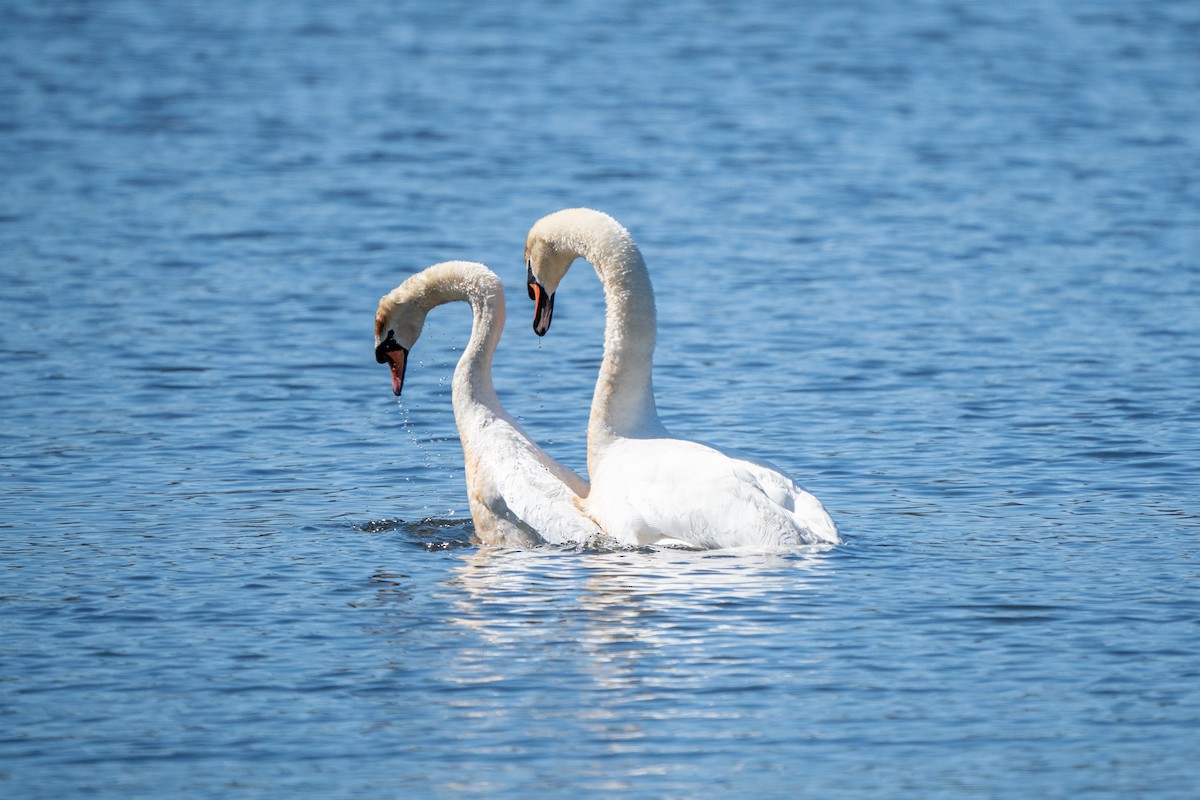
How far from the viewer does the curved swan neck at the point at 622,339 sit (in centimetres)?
1135

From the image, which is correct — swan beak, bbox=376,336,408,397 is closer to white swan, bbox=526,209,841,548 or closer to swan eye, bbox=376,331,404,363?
swan eye, bbox=376,331,404,363

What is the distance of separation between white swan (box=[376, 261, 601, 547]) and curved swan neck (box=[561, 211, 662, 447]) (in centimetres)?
43

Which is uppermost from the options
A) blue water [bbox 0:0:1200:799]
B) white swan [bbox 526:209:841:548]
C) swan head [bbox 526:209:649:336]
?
swan head [bbox 526:209:649:336]

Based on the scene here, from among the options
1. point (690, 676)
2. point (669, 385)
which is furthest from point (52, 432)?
point (690, 676)

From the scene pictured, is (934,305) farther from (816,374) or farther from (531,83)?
(531,83)

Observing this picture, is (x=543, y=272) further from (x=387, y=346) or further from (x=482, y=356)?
(x=387, y=346)

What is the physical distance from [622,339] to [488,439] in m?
0.92

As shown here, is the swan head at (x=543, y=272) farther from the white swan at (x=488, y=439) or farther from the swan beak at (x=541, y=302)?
the white swan at (x=488, y=439)

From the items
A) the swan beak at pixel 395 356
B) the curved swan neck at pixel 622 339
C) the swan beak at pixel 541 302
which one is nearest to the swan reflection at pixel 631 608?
the curved swan neck at pixel 622 339

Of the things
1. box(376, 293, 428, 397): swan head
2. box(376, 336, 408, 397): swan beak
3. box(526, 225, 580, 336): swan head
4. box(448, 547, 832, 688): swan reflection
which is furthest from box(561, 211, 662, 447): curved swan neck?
box(376, 336, 408, 397): swan beak

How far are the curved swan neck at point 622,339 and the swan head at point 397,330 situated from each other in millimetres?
1152

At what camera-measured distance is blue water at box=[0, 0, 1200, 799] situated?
8.13 m

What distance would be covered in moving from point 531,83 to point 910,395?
18.5m

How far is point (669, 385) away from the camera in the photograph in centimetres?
Answer: 1559
